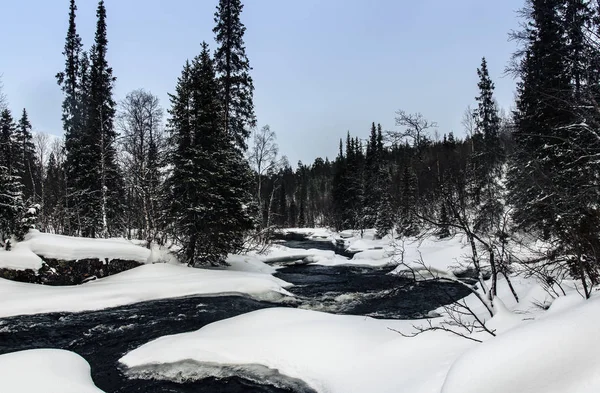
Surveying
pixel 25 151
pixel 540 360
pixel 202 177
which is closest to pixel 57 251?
pixel 202 177

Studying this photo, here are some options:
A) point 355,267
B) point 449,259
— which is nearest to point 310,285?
point 355,267

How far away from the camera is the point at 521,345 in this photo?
11.1 feet

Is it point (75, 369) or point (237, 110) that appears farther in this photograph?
point (237, 110)

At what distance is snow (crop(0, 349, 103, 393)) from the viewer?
16.9 feet

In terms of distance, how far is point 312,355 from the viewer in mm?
6688

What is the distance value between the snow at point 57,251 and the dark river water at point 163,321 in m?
4.21

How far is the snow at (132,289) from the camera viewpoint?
10.5 m

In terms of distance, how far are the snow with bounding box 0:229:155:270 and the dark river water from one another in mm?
4212

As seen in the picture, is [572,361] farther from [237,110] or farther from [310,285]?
[237,110]

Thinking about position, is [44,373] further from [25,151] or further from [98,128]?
[25,151]

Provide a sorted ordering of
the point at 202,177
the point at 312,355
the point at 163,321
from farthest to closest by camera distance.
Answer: the point at 202,177 < the point at 163,321 < the point at 312,355

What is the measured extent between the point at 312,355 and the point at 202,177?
1191cm

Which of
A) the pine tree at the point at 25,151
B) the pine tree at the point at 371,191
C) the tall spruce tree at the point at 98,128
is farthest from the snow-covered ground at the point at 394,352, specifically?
the pine tree at the point at 371,191

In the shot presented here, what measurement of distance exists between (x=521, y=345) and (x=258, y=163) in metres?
28.4
